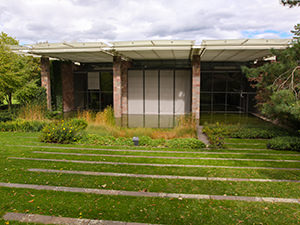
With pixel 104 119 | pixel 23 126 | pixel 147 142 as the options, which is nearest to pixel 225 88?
pixel 104 119

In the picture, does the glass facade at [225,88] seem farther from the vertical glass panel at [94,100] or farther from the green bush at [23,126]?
the green bush at [23,126]

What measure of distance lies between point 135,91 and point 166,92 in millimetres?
2715

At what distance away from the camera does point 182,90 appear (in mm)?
19438

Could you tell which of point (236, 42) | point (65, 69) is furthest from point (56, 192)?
point (65, 69)

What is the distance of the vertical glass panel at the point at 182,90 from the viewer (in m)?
19.4

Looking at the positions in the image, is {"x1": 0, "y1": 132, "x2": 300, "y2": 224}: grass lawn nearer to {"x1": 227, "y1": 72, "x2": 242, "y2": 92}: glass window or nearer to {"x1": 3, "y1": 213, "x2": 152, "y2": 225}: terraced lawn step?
{"x1": 3, "y1": 213, "x2": 152, "y2": 225}: terraced lawn step

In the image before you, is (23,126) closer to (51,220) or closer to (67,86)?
(67,86)

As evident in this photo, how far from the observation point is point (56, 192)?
4.93 metres

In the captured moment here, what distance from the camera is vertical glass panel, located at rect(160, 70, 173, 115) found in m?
19.5

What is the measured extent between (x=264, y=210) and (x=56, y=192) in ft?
14.0

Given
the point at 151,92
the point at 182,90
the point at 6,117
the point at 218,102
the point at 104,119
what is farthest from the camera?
the point at 218,102

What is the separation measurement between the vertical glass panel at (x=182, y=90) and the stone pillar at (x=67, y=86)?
392 inches

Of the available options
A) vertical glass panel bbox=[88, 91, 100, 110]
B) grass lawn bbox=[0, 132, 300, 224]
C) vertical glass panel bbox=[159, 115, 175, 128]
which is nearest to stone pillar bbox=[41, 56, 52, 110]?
vertical glass panel bbox=[88, 91, 100, 110]

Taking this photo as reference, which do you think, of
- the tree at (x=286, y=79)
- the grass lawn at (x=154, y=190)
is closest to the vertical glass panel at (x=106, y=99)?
the grass lawn at (x=154, y=190)
